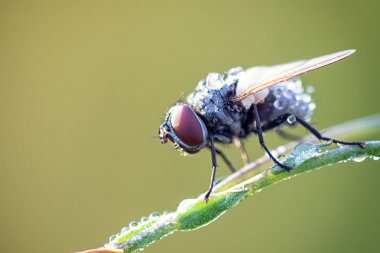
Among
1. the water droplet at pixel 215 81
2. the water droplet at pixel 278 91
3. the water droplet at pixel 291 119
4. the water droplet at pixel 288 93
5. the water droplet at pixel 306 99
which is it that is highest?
the water droplet at pixel 215 81

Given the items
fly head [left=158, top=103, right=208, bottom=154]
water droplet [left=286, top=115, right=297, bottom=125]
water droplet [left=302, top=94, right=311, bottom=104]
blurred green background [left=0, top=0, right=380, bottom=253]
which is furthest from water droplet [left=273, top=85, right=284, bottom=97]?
blurred green background [left=0, top=0, right=380, bottom=253]

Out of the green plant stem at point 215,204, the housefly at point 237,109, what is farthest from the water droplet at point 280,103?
the green plant stem at point 215,204

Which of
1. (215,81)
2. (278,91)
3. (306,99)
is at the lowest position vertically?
(306,99)

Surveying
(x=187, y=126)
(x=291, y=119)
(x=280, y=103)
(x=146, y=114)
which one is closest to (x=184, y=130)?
(x=187, y=126)

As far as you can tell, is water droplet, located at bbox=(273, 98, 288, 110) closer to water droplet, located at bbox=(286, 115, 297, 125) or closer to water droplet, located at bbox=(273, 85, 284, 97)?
water droplet, located at bbox=(273, 85, 284, 97)

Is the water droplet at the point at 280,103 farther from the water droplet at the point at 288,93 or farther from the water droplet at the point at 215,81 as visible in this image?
the water droplet at the point at 215,81

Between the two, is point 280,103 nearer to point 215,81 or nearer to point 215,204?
point 215,81

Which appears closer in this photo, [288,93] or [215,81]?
[215,81]
